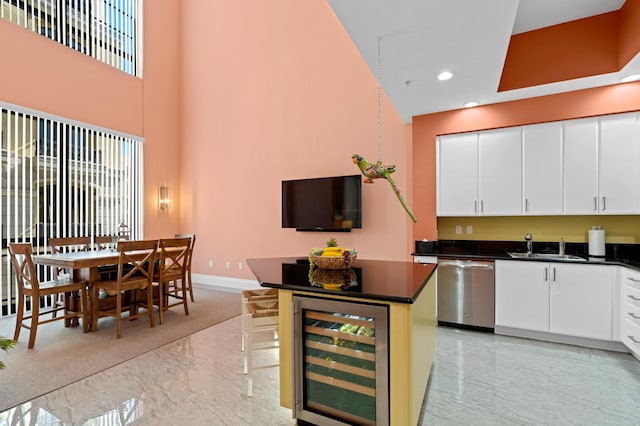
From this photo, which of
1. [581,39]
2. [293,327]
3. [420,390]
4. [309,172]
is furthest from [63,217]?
[581,39]

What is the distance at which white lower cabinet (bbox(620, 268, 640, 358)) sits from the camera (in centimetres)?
283

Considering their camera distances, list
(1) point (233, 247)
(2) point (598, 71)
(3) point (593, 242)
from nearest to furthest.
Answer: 1. (2) point (598, 71)
2. (3) point (593, 242)
3. (1) point (233, 247)

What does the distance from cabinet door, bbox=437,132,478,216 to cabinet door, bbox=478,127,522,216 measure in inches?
3.1

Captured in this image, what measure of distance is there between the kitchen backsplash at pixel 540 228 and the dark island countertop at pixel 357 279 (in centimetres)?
184

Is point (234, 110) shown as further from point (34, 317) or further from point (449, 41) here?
point (449, 41)

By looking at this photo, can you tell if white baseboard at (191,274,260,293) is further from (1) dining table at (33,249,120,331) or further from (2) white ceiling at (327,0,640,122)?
(2) white ceiling at (327,0,640,122)

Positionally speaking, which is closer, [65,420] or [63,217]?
[65,420]

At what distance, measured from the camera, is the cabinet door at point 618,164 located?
323 centimetres

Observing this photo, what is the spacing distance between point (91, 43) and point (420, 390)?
7040 mm

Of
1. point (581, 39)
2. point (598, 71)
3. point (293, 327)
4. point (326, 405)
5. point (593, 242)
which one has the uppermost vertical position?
point (581, 39)

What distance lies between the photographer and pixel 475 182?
391 cm

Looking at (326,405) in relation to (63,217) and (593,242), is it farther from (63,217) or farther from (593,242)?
(63,217)

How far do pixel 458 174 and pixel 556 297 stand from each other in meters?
1.67

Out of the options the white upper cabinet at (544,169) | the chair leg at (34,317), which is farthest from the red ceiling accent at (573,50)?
the chair leg at (34,317)
